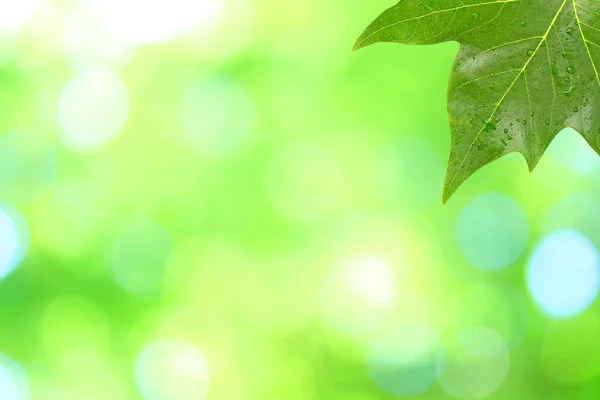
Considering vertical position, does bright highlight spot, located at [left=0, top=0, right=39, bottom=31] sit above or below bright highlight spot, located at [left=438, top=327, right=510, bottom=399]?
above

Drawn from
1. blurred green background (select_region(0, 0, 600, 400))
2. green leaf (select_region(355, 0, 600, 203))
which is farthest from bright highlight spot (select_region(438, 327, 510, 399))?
green leaf (select_region(355, 0, 600, 203))

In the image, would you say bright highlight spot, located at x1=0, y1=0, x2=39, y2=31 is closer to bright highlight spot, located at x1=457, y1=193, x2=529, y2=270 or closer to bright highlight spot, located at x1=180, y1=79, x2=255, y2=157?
bright highlight spot, located at x1=180, y1=79, x2=255, y2=157

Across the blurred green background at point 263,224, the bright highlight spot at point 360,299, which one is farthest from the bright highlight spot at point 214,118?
the bright highlight spot at point 360,299

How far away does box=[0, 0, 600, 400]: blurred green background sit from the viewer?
Result: 1172cm

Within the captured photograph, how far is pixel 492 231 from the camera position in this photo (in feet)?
41.2

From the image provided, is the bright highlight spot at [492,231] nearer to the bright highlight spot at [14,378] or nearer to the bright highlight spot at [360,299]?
the bright highlight spot at [360,299]

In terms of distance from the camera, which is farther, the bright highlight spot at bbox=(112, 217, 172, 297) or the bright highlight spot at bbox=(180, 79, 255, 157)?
the bright highlight spot at bbox=(180, 79, 255, 157)

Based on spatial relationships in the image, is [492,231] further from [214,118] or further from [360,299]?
[214,118]

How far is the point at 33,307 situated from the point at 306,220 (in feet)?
16.5

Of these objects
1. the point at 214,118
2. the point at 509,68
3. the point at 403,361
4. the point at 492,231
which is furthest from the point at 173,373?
the point at 509,68

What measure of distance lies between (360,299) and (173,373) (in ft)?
11.7

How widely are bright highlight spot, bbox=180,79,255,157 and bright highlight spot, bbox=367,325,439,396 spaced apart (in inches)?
179

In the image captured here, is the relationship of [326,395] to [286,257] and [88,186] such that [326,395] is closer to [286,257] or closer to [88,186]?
[286,257]

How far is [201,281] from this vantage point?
12203mm
